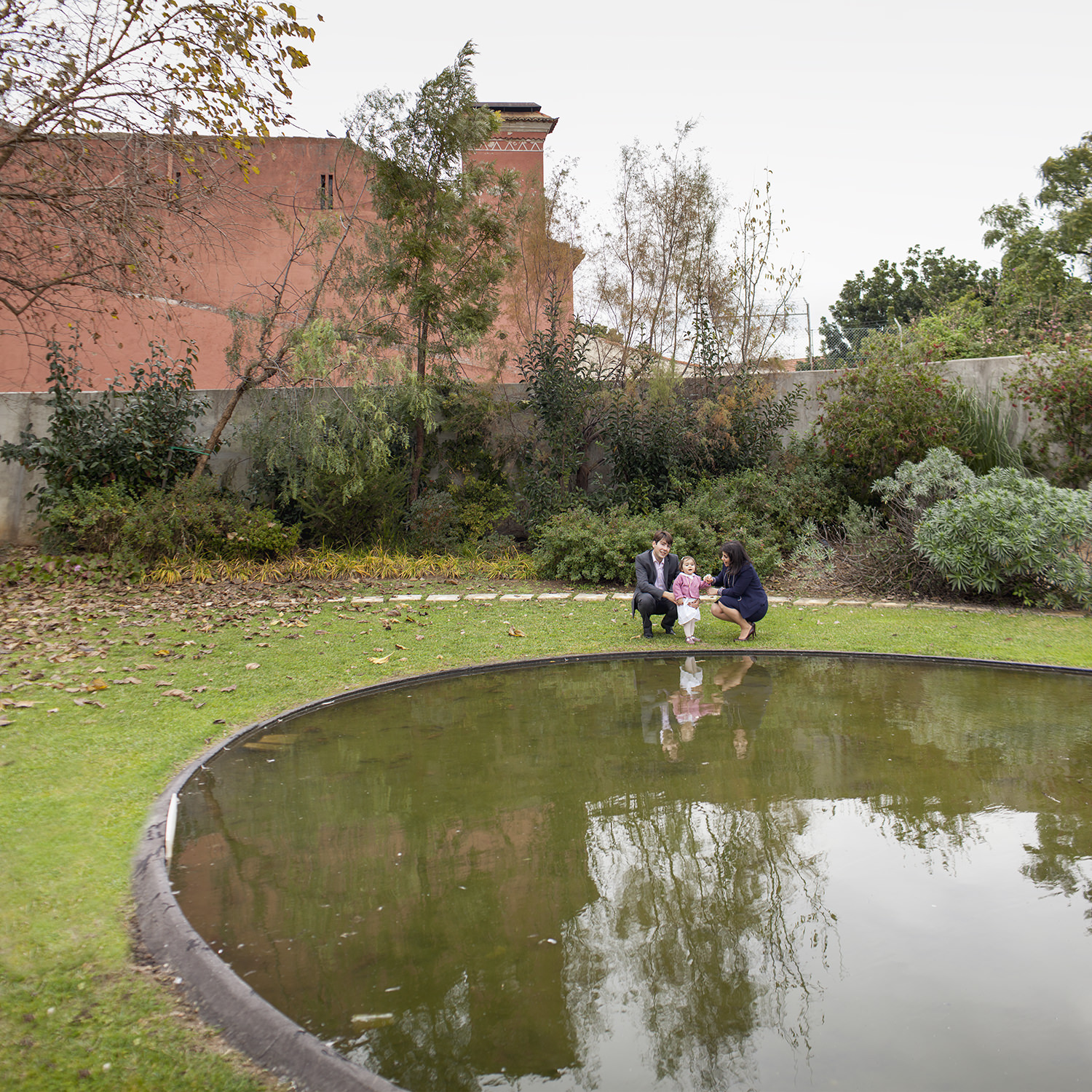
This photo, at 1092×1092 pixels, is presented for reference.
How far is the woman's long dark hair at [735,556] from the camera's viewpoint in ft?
25.7

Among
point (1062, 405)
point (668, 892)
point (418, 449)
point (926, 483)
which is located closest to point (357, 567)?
point (418, 449)

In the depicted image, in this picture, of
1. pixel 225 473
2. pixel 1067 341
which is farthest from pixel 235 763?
pixel 1067 341

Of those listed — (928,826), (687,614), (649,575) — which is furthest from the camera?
(649,575)

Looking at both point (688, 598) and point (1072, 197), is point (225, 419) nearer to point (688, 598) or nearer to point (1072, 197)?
point (688, 598)

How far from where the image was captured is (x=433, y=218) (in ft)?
37.5

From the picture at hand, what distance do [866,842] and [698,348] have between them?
9.67 metres

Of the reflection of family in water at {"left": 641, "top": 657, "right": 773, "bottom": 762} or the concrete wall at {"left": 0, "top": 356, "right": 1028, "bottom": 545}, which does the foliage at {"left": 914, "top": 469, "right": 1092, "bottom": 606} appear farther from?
the reflection of family in water at {"left": 641, "top": 657, "right": 773, "bottom": 762}

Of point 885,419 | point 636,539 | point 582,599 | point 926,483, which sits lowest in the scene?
point 582,599

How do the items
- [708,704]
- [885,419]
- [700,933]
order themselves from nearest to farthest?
1. [700,933]
2. [708,704]
3. [885,419]

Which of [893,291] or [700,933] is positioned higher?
[893,291]

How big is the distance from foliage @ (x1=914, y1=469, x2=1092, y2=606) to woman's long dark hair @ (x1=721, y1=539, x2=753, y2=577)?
251cm

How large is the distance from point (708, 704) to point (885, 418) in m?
6.67

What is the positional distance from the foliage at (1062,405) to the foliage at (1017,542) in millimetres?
1866

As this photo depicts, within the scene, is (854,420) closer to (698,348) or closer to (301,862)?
(698,348)
